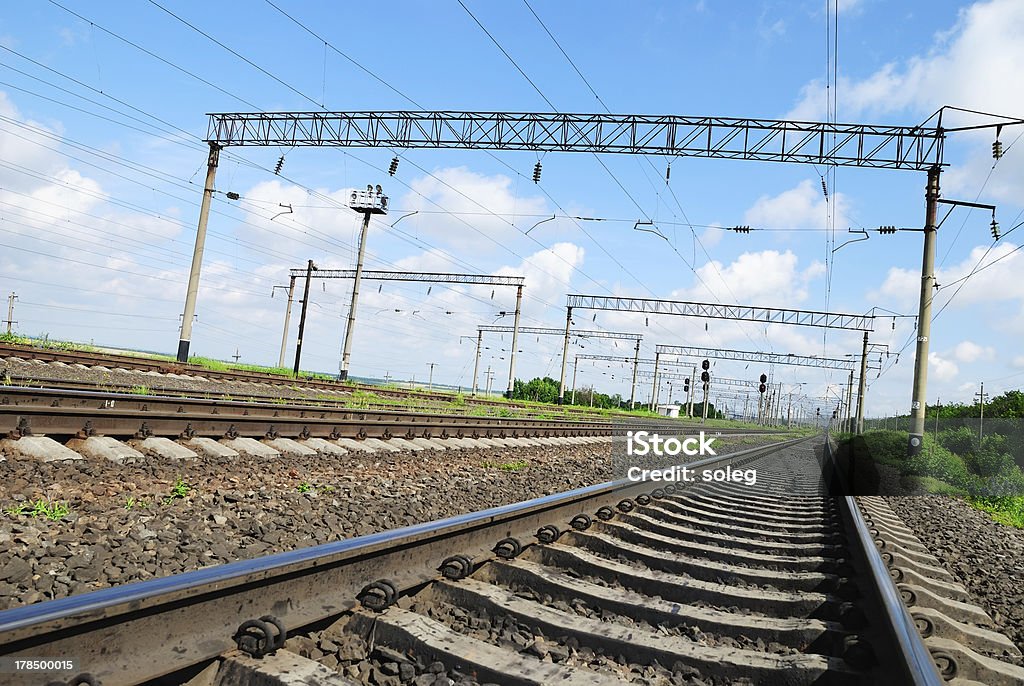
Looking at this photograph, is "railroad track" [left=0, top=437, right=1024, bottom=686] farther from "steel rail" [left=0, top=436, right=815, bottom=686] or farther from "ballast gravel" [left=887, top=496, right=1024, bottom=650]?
"ballast gravel" [left=887, top=496, right=1024, bottom=650]

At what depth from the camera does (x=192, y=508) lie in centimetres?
532

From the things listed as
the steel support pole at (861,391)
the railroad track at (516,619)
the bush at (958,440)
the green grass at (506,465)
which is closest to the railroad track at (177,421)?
the green grass at (506,465)

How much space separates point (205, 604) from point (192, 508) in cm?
336

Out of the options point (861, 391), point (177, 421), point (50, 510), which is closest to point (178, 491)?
point (50, 510)

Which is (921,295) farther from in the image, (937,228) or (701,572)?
(701,572)

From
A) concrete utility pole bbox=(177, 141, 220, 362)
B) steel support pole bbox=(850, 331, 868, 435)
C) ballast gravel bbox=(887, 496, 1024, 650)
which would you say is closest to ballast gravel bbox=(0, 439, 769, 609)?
ballast gravel bbox=(887, 496, 1024, 650)

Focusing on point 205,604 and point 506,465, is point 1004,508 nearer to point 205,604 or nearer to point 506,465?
point 506,465

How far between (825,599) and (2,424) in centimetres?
684

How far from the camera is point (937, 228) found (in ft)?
65.0

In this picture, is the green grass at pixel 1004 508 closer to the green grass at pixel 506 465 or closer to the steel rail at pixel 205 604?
the green grass at pixel 506 465

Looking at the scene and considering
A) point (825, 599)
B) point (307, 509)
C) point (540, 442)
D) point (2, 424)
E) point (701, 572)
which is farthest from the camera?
point (540, 442)

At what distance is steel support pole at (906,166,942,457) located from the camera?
18234 mm

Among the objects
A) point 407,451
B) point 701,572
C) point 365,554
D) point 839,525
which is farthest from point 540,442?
point 365,554

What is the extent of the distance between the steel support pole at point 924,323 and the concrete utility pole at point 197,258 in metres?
21.3
